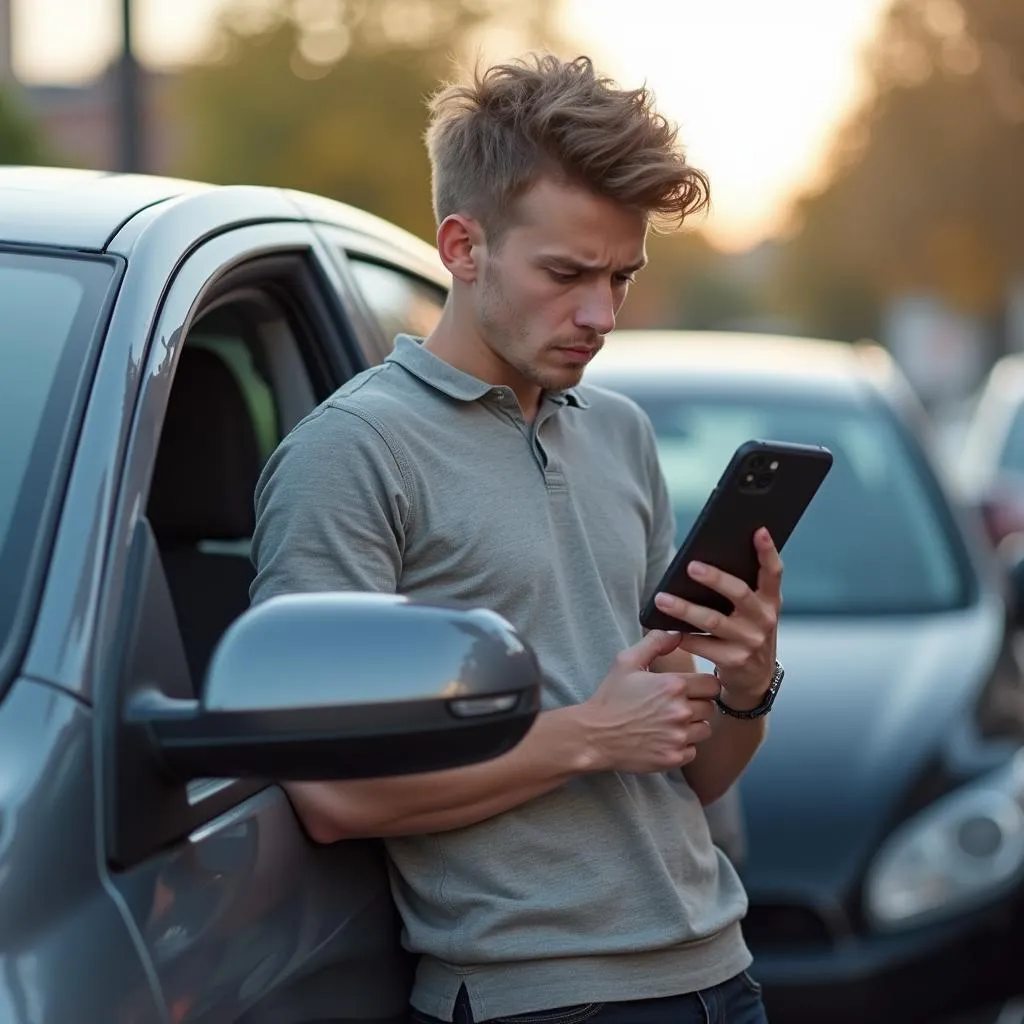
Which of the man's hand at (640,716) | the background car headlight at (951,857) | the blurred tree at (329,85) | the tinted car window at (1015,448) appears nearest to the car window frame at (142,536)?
the man's hand at (640,716)

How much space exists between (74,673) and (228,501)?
1.14 m

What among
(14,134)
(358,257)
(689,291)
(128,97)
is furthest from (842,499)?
(689,291)

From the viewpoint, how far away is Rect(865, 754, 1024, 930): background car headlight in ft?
12.6

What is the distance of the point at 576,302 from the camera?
2309mm

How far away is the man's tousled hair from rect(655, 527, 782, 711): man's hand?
1.38 ft

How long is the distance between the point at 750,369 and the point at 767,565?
139 inches

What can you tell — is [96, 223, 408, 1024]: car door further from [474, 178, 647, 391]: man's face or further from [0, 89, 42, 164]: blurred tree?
[0, 89, 42, 164]: blurred tree

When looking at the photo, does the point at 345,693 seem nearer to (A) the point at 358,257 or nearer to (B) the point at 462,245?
(B) the point at 462,245

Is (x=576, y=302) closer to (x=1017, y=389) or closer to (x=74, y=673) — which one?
(x=74, y=673)

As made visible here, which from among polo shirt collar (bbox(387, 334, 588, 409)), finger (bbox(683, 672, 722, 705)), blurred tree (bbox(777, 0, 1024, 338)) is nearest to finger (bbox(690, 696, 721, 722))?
finger (bbox(683, 672, 722, 705))

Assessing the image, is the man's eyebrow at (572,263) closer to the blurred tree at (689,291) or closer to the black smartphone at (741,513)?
the black smartphone at (741,513)

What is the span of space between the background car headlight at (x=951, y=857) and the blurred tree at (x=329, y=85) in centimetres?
2795

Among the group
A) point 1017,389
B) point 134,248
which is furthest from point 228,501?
point 1017,389

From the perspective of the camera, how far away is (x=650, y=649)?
221 centimetres
